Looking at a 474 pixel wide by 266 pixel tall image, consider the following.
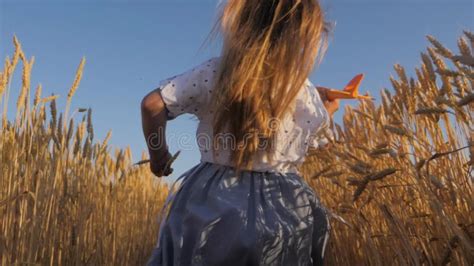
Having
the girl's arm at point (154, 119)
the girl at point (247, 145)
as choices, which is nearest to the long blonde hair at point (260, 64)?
the girl at point (247, 145)

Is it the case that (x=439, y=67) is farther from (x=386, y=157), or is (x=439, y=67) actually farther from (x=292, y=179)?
(x=292, y=179)

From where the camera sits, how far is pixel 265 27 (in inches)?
42.5

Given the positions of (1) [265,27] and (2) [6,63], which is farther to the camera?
(2) [6,63]

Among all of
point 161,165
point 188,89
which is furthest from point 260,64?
point 161,165

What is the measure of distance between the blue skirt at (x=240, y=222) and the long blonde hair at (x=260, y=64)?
2.7 inches

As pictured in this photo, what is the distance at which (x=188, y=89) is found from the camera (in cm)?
100

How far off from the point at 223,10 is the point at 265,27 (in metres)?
0.14

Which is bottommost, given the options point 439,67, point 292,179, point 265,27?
point 292,179

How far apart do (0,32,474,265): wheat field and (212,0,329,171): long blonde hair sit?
231 mm

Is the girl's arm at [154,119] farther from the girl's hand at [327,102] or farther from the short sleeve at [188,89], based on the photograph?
the girl's hand at [327,102]

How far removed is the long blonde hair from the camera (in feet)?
3.26

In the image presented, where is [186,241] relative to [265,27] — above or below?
below

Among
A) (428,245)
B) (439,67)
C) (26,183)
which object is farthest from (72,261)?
(439,67)

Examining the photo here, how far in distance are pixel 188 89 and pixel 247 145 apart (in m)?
0.18
